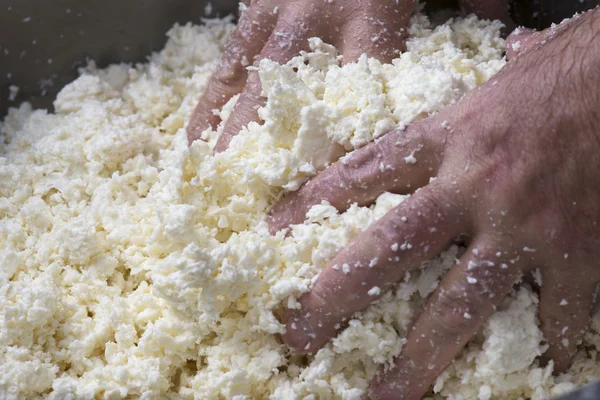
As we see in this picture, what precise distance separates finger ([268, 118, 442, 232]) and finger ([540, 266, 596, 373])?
208mm

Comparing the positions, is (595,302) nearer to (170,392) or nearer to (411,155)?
(411,155)

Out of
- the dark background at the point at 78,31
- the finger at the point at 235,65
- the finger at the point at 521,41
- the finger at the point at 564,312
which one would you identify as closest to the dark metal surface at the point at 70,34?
the dark background at the point at 78,31

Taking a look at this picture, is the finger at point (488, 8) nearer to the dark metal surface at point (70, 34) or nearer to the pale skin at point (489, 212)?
the pale skin at point (489, 212)

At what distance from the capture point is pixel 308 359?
91 centimetres

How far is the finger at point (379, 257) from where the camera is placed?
0.82 metres

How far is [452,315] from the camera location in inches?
32.2

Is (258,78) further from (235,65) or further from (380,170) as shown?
(380,170)

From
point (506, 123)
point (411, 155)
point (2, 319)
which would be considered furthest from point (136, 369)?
point (506, 123)

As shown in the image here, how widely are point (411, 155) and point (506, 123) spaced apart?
0.13 metres

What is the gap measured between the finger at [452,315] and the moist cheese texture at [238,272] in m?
0.02

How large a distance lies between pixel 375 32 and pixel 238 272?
0.46 meters

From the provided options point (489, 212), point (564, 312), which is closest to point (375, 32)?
Result: point (489, 212)

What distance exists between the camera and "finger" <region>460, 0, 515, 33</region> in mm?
1147

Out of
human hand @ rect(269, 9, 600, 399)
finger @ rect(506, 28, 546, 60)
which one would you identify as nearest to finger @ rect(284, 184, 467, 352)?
human hand @ rect(269, 9, 600, 399)
